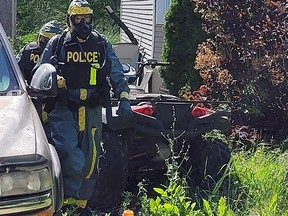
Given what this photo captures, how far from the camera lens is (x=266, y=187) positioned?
5891 millimetres

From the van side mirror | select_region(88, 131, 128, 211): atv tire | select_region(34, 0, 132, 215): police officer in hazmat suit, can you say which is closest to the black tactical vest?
select_region(34, 0, 132, 215): police officer in hazmat suit

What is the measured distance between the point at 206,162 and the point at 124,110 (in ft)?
3.78

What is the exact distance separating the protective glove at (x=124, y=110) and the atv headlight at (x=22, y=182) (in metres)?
2.50

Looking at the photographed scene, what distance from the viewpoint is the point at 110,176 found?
223 inches

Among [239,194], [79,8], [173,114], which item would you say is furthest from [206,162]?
[79,8]

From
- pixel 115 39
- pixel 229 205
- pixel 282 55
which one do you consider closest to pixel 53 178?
pixel 229 205

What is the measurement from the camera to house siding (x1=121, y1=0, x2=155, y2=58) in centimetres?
1432

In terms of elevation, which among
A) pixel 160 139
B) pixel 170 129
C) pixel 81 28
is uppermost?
pixel 81 28

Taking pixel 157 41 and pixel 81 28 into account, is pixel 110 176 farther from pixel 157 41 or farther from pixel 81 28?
pixel 157 41

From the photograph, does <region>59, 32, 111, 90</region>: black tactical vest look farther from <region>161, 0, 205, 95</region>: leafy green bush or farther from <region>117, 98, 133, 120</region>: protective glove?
<region>161, 0, 205, 95</region>: leafy green bush

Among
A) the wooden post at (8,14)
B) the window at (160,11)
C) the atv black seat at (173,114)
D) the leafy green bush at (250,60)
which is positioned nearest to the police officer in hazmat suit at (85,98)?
the atv black seat at (173,114)

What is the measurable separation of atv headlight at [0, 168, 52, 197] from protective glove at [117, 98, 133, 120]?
2496mm

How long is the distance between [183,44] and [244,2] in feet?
8.64

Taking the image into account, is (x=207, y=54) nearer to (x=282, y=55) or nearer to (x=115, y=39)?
(x=282, y=55)
